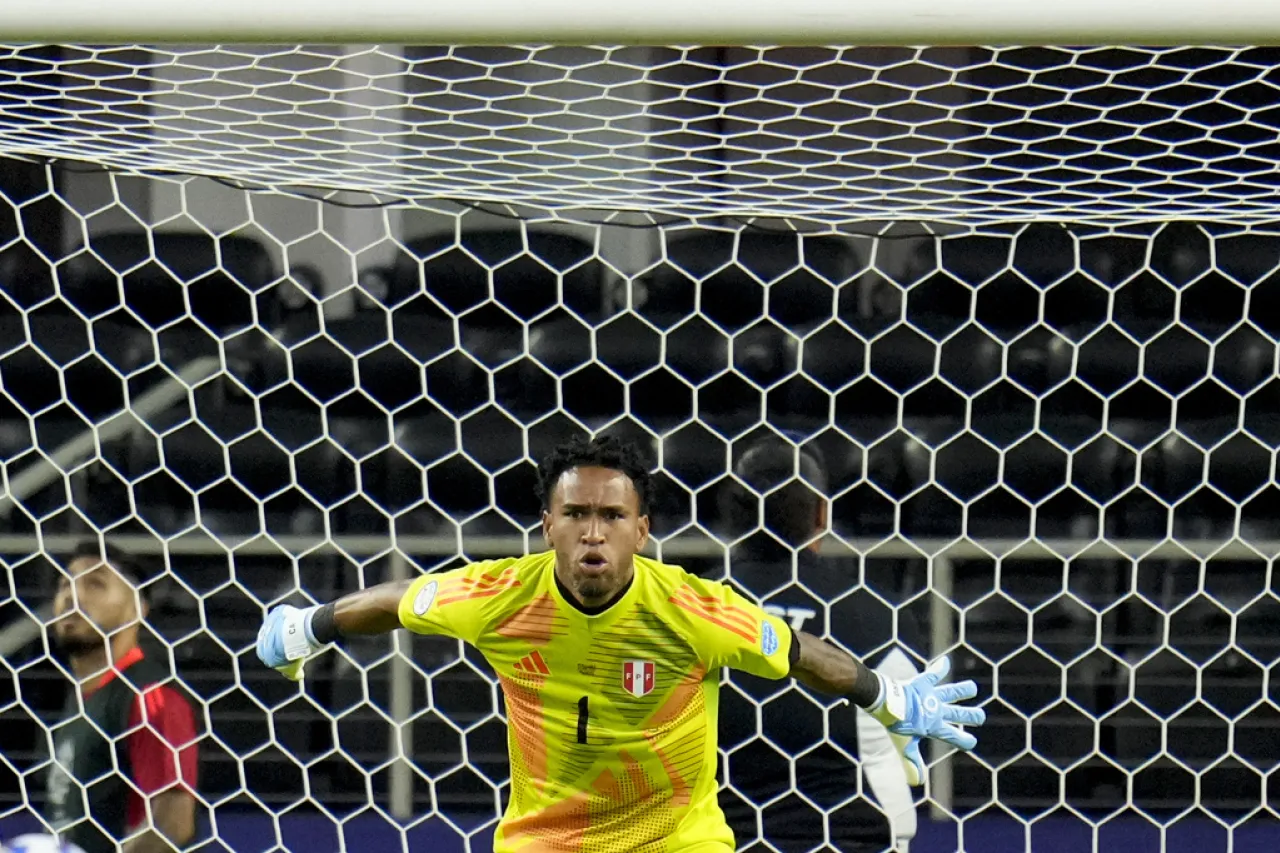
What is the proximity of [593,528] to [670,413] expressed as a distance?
189 cm

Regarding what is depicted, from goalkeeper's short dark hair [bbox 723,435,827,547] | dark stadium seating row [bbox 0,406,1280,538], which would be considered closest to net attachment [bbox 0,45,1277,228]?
goalkeeper's short dark hair [bbox 723,435,827,547]

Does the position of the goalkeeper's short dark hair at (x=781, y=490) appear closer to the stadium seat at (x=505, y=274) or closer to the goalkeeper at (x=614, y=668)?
the goalkeeper at (x=614, y=668)

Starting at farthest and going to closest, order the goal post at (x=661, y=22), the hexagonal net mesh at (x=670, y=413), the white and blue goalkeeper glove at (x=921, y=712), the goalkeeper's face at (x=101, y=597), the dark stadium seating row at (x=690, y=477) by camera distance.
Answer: the dark stadium seating row at (x=690, y=477) < the hexagonal net mesh at (x=670, y=413) < the goalkeeper's face at (x=101, y=597) < the white and blue goalkeeper glove at (x=921, y=712) < the goal post at (x=661, y=22)

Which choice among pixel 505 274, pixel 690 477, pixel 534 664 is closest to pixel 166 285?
pixel 505 274

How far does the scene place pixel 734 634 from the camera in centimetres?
226

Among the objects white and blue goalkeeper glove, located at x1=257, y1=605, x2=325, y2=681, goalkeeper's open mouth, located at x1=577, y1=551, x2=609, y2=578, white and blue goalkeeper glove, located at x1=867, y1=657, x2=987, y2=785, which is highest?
goalkeeper's open mouth, located at x1=577, y1=551, x2=609, y2=578

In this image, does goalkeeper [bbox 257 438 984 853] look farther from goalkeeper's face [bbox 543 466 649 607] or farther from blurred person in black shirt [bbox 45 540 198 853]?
blurred person in black shirt [bbox 45 540 198 853]

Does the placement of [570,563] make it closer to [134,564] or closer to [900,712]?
[900,712]

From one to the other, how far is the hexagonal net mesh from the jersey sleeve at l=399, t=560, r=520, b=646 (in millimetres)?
1111

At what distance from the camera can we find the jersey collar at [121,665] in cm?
300

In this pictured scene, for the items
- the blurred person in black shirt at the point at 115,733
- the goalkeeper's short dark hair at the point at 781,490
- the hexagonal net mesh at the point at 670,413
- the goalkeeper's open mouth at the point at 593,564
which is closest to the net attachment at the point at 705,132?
the hexagonal net mesh at the point at 670,413

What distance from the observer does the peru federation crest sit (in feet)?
7.48

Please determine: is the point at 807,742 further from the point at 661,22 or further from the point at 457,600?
the point at 661,22

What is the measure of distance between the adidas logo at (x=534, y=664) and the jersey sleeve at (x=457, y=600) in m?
0.08
